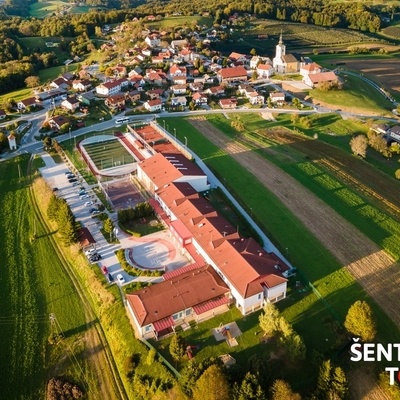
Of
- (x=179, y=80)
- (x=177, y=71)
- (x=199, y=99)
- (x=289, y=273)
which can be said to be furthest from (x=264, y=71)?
(x=289, y=273)

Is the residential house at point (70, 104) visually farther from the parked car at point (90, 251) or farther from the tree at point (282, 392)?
the tree at point (282, 392)

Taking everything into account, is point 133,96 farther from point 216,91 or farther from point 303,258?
point 303,258

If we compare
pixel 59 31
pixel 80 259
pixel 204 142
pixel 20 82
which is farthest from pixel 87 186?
pixel 59 31

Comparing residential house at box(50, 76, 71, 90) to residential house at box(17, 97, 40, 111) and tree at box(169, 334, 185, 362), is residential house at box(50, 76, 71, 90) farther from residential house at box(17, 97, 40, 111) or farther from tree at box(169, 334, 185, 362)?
tree at box(169, 334, 185, 362)

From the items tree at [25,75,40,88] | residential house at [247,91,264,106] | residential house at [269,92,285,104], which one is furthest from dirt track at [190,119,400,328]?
tree at [25,75,40,88]

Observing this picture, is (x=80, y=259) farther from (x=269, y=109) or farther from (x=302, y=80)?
(x=302, y=80)

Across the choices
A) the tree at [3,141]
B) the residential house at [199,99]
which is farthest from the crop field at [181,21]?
the tree at [3,141]

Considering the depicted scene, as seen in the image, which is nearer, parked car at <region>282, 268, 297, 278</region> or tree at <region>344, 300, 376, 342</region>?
tree at <region>344, 300, 376, 342</region>
